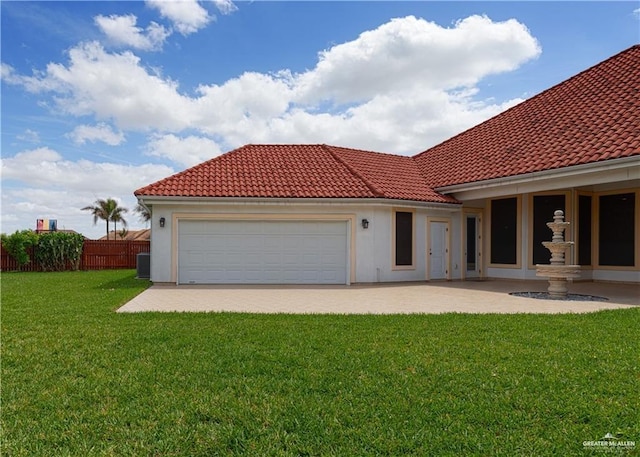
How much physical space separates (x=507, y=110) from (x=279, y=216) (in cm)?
1250

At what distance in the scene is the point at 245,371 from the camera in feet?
16.1

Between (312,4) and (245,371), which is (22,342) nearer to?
(245,371)

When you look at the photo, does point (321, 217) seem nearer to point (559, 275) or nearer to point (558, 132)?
point (559, 275)

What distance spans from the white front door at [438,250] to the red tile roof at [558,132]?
1.82 metres

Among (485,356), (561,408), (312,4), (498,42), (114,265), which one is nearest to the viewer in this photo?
(561,408)

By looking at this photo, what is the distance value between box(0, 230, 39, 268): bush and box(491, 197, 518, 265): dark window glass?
22.4m

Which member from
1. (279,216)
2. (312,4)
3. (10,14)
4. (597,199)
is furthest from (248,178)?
(597,199)

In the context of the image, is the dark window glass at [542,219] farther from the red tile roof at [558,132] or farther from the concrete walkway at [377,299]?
the red tile roof at [558,132]

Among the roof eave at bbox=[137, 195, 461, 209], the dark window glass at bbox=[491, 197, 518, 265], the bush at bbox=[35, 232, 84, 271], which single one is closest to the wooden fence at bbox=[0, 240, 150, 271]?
the bush at bbox=[35, 232, 84, 271]

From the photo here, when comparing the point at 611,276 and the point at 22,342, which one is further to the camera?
the point at 611,276

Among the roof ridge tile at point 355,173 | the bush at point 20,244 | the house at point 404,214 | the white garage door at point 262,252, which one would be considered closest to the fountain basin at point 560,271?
the house at point 404,214

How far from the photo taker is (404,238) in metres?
15.8

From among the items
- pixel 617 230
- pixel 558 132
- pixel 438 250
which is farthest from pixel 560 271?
pixel 558 132

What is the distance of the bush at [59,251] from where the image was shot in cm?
2189
